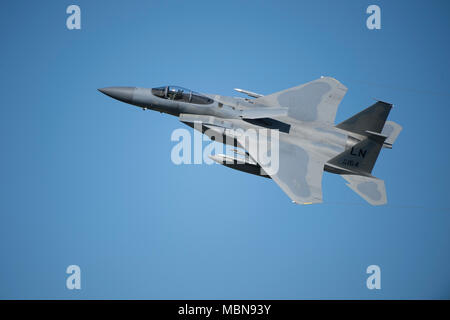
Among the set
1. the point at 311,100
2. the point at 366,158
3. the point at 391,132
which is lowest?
the point at 366,158

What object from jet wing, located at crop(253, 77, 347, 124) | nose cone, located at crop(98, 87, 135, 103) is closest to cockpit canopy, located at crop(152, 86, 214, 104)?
nose cone, located at crop(98, 87, 135, 103)

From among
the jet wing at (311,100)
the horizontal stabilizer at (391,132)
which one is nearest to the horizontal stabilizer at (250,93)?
the jet wing at (311,100)

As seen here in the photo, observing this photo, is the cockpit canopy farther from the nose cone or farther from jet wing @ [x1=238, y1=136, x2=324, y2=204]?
jet wing @ [x1=238, y1=136, x2=324, y2=204]

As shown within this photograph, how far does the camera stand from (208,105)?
19.3 meters

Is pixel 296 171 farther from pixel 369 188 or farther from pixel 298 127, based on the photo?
pixel 369 188

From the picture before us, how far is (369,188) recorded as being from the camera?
18.1 m

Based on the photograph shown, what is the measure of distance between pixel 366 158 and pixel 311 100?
3.82 metres

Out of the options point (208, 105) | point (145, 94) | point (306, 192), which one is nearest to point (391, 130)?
point (306, 192)

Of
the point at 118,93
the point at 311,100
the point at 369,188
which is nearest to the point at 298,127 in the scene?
the point at 311,100

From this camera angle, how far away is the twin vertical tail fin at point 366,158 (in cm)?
1794

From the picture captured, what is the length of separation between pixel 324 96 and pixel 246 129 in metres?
4.06

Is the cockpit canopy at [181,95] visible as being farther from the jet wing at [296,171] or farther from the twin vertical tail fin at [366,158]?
the twin vertical tail fin at [366,158]

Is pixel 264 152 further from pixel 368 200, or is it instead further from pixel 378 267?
pixel 378 267

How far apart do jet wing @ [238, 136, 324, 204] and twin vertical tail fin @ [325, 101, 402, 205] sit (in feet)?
2.48
